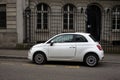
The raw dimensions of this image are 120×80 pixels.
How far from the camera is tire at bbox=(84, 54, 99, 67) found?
1312cm

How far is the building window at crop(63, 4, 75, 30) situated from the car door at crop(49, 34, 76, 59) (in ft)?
→ 32.8

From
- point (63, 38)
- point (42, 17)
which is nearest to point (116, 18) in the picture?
point (42, 17)

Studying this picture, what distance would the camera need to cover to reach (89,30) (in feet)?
79.8

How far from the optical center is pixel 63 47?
13.4 metres

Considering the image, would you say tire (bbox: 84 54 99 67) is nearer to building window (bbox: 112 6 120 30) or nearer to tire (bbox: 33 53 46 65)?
tire (bbox: 33 53 46 65)

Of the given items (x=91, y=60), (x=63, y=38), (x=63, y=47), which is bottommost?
(x=91, y=60)

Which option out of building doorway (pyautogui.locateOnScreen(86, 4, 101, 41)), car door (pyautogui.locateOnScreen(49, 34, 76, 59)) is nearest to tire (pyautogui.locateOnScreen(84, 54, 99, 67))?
car door (pyautogui.locateOnScreen(49, 34, 76, 59))

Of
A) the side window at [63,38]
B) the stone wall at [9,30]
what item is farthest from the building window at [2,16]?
the side window at [63,38]

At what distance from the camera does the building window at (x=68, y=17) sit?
2355 centimetres

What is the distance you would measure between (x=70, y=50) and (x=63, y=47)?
1.23 ft

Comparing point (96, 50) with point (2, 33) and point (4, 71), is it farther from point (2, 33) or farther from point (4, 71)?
point (2, 33)

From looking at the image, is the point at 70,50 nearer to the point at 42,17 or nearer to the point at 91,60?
the point at 91,60

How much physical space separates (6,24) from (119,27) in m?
9.65

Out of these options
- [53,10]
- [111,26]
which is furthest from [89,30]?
[53,10]
